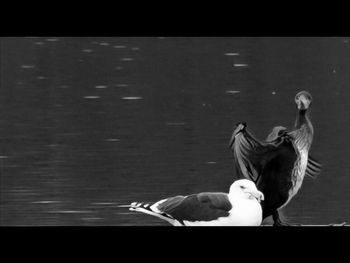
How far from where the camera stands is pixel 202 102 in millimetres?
8492

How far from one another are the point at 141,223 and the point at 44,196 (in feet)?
2.29

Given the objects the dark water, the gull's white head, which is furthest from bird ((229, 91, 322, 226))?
the dark water

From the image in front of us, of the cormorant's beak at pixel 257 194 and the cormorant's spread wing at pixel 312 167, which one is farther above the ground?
the cormorant's spread wing at pixel 312 167

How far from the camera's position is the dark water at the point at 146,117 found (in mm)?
6008

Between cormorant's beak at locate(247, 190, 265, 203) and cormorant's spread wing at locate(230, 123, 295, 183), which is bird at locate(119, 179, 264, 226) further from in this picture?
cormorant's spread wing at locate(230, 123, 295, 183)

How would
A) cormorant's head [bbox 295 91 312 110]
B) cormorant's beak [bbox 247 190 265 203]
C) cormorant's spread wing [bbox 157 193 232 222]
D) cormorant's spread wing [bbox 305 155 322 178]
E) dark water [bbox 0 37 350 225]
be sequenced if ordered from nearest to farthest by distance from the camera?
cormorant's beak [bbox 247 190 265 203]
cormorant's spread wing [bbox 157 193 232 222]
cormorant's head [bbox 295 91 312 110]
cormorant's spread wing [bbox 305 155 322 178]
dark water [bbox 0 37 350 225]

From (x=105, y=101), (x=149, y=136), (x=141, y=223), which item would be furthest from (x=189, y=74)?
(x=141, y=223)

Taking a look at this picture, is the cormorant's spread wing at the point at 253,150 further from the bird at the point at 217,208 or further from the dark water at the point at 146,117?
the dark water at the point at 146,117

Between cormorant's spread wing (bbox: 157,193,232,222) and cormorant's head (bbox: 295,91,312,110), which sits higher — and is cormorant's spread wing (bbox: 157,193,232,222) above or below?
below

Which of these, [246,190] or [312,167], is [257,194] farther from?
[312,167]

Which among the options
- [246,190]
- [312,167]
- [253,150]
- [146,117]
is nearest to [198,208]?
[246,190]

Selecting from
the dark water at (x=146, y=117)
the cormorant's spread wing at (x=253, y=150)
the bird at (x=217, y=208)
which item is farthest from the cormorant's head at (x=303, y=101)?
the dark water at (x=146, y=117)

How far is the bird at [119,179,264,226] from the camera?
4.66 m

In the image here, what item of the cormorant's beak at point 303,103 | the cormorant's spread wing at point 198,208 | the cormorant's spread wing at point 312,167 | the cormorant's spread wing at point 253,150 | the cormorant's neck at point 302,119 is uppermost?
the cormorant's beak at point 303,103
